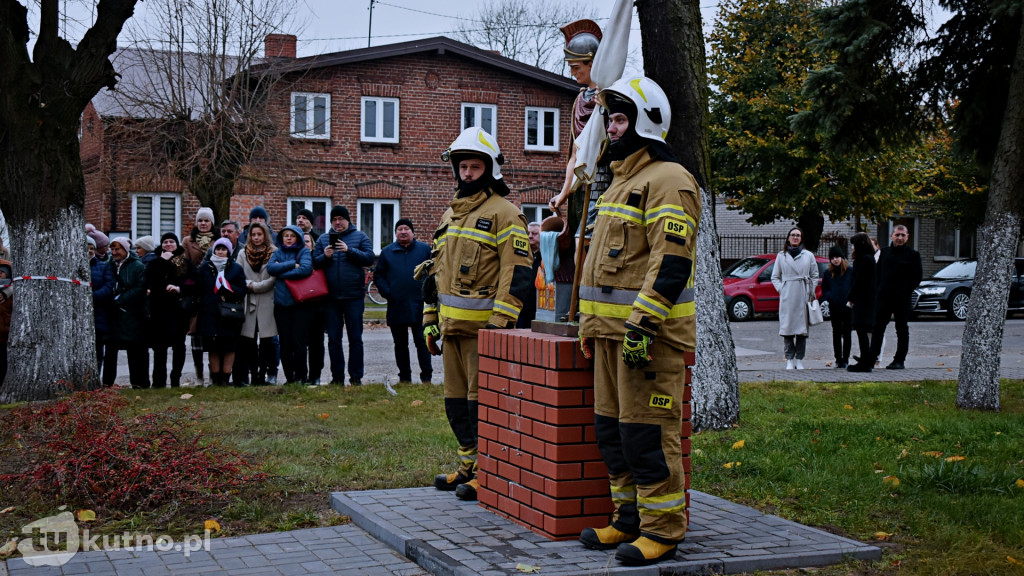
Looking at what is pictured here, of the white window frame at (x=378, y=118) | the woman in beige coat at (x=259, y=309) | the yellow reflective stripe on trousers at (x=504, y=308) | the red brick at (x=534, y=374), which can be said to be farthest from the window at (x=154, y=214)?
the red brick at (x=534, y=374)

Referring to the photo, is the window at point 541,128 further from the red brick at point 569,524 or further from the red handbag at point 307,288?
the red brick at point 569,524

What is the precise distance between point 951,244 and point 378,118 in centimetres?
2625

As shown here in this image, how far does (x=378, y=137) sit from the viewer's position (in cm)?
3206

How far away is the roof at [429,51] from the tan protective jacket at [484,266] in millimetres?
23834

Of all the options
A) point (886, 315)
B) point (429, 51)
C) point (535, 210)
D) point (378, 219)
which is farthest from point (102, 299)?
point (535, 210)

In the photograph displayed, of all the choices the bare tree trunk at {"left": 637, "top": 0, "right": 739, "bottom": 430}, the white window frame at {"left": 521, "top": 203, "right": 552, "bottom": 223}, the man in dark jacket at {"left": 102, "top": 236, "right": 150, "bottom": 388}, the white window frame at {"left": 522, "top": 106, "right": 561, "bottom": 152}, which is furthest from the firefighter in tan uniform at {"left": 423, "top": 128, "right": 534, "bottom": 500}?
the white window frame at {"left": 522, "top": 106, "right": 561, "bottom": 152}

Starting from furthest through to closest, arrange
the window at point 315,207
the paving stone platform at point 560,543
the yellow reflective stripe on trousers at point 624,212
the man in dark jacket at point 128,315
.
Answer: the window at point 315,207 → the man in dark jacket at point 128,315 → the yellow reflective stripe on trousers at point 624,212 → the paving stone platform at point 560,543

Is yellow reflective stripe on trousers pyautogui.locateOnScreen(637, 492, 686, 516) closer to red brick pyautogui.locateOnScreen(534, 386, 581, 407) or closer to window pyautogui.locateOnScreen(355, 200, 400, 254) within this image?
red brick pyautogui.locateOnScreen(534, 386, 581, 407)

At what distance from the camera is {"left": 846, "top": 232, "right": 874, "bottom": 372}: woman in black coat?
13.5m

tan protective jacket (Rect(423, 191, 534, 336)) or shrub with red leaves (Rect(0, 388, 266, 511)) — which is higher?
tan protective jacket (Rect(423, 191, 534, 336))

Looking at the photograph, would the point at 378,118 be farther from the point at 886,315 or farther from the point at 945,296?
the point at 886,315

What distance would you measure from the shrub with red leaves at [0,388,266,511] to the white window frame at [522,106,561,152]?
26.7m

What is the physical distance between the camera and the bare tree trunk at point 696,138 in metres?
8.65

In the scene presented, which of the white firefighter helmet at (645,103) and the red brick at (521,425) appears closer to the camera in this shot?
the white firefighter helmet at (645,103)
